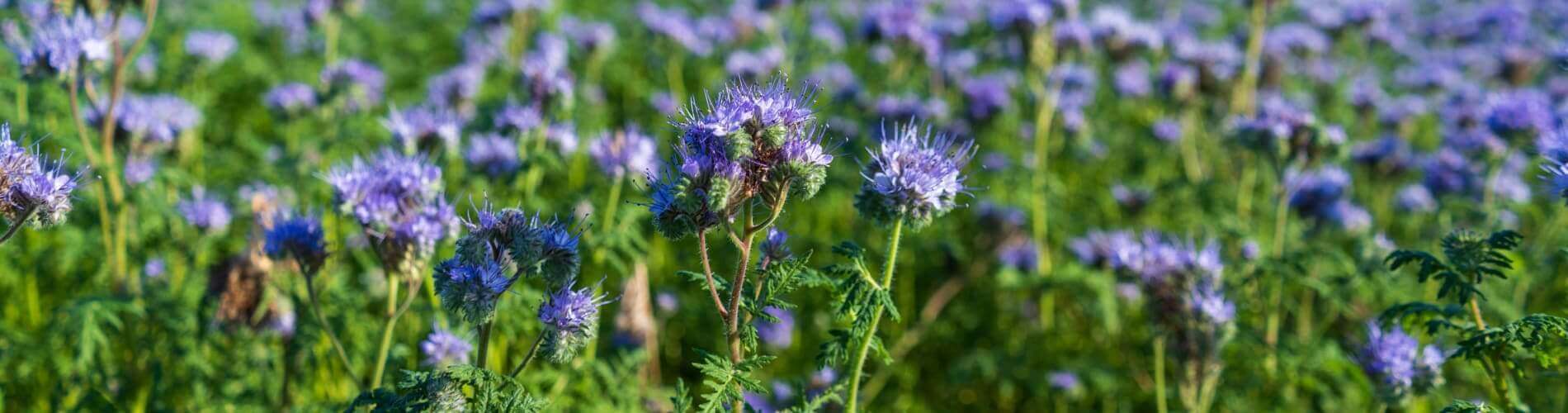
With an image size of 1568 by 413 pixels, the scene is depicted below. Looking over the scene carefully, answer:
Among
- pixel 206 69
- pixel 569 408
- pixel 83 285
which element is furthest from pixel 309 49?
pixel 569 408

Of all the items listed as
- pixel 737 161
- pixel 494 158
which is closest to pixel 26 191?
pixel 737 161

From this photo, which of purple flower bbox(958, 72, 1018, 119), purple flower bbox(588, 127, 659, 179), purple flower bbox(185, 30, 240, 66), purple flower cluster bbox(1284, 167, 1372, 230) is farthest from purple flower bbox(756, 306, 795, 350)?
purple flower bbox(185, 30, 240, 66)

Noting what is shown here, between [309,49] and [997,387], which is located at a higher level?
[309,49]

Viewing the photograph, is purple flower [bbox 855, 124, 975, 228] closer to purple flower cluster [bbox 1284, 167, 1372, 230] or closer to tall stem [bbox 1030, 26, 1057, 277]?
tall stem [bbox 1030, 26, 1057, 277]

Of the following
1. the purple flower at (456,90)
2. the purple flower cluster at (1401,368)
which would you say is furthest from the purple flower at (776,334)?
the purple flower cluster at (1401,368)

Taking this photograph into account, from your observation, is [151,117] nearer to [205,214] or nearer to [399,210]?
[205,214]

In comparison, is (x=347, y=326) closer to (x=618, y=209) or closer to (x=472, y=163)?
(x=472, y=163)

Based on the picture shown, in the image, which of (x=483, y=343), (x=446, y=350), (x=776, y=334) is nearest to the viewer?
(x=483, y=343)
